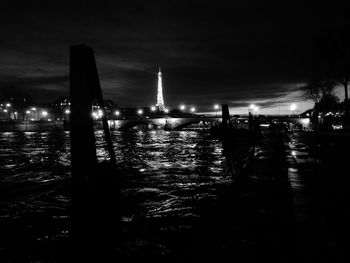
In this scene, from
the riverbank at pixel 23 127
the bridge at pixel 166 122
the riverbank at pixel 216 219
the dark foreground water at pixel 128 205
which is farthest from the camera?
the bridge at pixel 166 122

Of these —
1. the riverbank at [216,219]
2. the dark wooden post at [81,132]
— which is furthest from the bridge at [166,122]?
the dark wooden post at [81,132]

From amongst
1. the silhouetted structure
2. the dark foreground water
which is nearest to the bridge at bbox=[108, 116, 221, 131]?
the dark foreground water

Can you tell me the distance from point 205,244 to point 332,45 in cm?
5047

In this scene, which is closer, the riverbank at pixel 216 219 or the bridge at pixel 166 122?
the riverbank at pixel 216 219

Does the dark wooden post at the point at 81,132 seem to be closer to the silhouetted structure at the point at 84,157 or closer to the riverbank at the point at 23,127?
the silhouetted structure at the point at 84,157

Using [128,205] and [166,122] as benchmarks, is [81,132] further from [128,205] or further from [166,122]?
[166,122]

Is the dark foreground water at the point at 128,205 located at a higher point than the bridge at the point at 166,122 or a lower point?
lower

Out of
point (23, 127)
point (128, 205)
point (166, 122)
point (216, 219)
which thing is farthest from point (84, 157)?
point (166, 122)

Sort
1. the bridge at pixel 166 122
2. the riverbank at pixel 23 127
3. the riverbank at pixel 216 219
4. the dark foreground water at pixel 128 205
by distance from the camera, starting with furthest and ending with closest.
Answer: the bridge at pixel 166 122 < the riverbank at pixel 23 127 < the dark foreground water at pixel 128 205 < the riverbank at pixel 216 219

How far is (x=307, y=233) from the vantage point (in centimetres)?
482

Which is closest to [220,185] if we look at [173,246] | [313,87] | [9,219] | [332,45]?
[173,246]

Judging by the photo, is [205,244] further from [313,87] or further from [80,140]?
[313,87]

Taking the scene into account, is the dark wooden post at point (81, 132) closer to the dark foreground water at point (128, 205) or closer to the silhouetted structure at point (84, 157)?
the silhouetted structure at point (84, 157)

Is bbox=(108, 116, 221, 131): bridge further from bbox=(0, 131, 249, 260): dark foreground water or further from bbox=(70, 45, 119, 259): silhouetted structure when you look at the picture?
bbox=(70, 45, 119, 259): silhouetted structure
